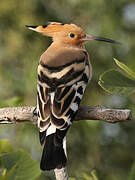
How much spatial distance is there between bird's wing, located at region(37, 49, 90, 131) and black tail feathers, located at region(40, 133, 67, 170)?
7 centimetres

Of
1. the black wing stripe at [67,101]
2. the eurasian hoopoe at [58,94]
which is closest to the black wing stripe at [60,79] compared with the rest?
the eurasian hoopoe at [58,94]

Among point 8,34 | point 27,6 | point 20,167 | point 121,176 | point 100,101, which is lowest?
point 121,176

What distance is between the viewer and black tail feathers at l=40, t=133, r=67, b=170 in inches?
105

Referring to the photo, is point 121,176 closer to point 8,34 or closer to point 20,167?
point 8,34

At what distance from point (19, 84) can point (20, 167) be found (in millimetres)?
3212

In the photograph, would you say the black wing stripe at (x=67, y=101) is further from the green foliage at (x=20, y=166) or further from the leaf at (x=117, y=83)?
the green foliage at (x=20, y=166)

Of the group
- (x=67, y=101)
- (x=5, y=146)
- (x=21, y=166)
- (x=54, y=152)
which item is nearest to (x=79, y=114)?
(x=67, y=101)

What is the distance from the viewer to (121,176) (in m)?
4.79

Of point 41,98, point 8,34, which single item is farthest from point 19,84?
point 41,98

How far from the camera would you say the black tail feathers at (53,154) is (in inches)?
105

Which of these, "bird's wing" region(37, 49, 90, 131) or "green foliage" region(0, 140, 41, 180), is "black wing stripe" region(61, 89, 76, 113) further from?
"green foliage" region(0, 140, 41, 180)

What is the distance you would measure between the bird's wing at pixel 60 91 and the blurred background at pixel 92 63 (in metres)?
1.35

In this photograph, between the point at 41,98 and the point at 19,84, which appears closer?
the point at 41,98

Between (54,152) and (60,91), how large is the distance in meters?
0.41
